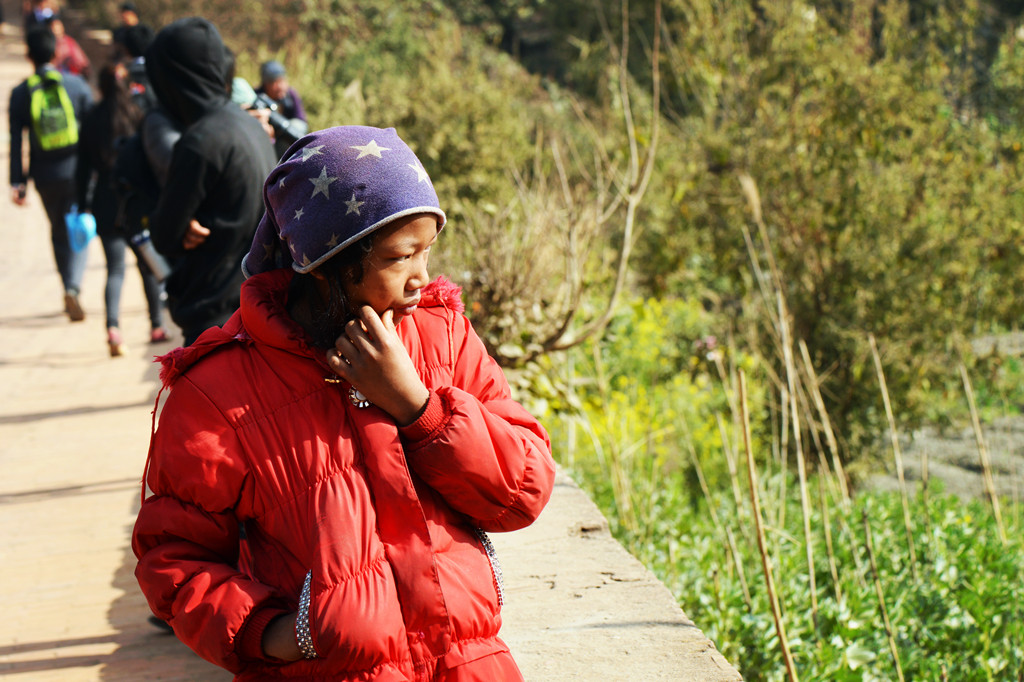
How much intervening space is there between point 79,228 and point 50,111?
1004mm

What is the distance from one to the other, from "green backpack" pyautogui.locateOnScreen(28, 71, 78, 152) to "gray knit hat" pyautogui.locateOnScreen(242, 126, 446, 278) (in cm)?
602

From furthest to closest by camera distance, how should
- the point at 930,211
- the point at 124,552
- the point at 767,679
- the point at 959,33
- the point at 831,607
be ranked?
1. the point at 959,33
2. the point at 930,211
3. the point at 124,552
4. the point at 831,607
5. the point at 767,679

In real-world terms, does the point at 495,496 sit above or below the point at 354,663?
above

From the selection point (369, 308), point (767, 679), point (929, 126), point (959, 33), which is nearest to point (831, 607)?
point (767, 679)

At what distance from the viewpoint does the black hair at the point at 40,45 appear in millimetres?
6434

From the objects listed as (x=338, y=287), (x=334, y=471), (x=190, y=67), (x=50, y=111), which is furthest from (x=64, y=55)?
(x=334, y=471)

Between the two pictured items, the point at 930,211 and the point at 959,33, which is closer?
the point at 930,211

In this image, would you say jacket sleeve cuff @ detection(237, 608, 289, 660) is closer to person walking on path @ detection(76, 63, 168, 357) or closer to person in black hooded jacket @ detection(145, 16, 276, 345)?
person in black hooded jacket @ detection(145, 16, 276, 345)

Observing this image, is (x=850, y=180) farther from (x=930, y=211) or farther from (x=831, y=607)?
(x=831, y=607)

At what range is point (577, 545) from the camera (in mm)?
2926

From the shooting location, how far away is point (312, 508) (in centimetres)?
144

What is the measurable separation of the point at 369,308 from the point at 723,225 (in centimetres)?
695

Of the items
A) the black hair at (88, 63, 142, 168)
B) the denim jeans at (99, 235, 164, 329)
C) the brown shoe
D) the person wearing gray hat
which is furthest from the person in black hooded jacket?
the brown shoe

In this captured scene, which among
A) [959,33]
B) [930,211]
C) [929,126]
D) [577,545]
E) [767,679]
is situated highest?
[959,33]
